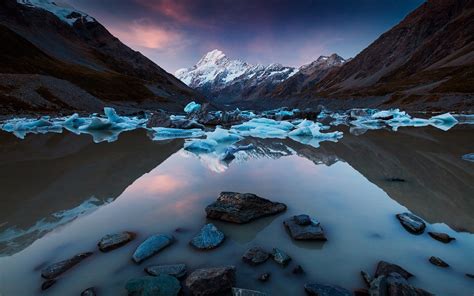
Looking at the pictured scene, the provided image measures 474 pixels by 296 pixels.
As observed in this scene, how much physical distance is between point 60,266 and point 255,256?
Answer: 2210 millimetres

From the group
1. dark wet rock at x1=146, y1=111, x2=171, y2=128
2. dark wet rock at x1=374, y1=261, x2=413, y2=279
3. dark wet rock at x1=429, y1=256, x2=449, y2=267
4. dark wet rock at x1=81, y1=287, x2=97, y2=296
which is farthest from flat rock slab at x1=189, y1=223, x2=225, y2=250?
dark wet rock at x1=146, y1=111, x2=171, y2=128

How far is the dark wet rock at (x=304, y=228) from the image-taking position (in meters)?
3.63

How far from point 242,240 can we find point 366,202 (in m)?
2.74

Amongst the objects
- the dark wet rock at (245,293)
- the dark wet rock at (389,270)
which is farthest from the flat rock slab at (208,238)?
the dark wet rock at (389,270)

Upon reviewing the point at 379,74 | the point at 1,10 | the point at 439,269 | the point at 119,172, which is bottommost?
the point at 439,269

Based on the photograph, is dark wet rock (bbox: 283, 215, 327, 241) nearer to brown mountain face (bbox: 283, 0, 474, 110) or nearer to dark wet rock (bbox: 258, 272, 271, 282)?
dark wet rock (bbox: 258, 272, 271, 282)

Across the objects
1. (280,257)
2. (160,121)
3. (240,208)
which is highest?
(160,121)

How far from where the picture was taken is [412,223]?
3938mm

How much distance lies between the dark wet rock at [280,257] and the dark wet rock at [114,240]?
196 cm

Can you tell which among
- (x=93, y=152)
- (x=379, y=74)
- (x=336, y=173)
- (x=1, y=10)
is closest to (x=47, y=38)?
(x=1, y=10)

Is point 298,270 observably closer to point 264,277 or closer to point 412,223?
point 264,277

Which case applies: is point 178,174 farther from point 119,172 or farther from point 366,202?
point 366,202

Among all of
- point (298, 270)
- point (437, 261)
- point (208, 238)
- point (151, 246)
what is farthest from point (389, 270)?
point (151, 246)

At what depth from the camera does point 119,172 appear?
7.65 metres
